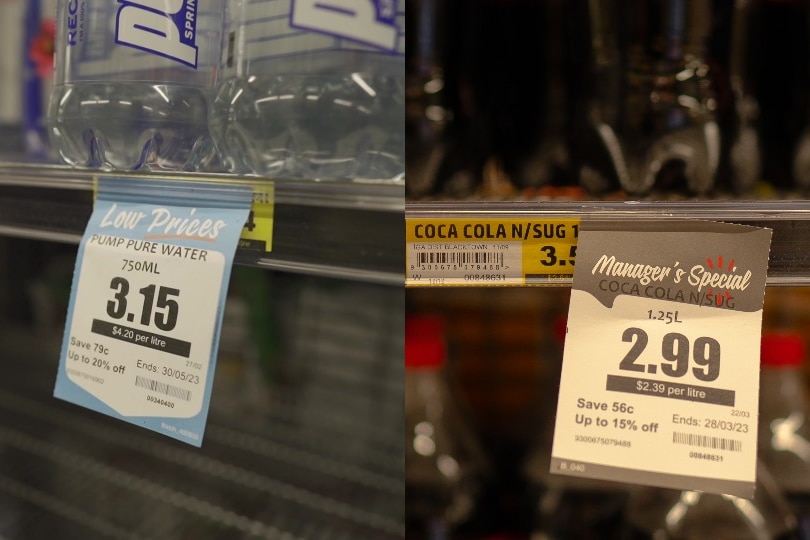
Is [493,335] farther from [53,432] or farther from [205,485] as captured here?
[53,432]

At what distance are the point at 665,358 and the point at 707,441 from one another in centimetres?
6

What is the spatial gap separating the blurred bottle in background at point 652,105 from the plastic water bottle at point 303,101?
251 mm

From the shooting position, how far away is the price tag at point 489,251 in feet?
1.93

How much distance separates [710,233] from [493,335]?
2.57 feet

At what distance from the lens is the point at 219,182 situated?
2.08ft

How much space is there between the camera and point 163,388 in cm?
64

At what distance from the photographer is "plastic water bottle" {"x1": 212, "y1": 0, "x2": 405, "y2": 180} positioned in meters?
0.66

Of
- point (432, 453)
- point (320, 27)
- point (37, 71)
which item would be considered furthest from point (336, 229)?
point (37, 71)

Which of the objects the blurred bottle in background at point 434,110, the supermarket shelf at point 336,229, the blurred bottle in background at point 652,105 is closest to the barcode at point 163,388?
the supermarket shelf at point 336,229

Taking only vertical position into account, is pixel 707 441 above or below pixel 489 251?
below

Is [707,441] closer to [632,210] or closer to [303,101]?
[632,210]

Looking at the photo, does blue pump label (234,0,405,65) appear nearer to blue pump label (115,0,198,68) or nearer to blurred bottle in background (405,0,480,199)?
blue pump label (115,0,198,68)

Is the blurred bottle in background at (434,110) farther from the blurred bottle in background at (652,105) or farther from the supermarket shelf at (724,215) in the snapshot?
the supermarket shelf at (724,215)

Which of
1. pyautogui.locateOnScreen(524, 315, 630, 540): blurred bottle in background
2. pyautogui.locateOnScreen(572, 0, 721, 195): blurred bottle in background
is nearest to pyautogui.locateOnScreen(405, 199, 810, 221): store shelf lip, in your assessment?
pyautogui.locateOnScreen(572, 0, 721, 195): blurred bottle in background
